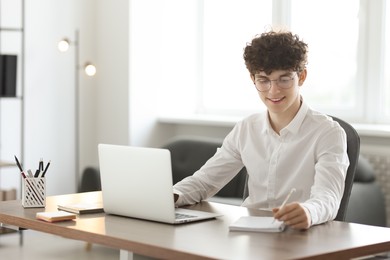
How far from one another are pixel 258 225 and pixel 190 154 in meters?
2.97

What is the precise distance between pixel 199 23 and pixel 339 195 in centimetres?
364

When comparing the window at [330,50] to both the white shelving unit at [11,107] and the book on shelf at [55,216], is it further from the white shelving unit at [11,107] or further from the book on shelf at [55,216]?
the book on shelf at [55,216]

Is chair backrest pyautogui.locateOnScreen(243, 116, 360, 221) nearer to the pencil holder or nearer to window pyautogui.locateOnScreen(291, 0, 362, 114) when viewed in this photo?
the pencil holder

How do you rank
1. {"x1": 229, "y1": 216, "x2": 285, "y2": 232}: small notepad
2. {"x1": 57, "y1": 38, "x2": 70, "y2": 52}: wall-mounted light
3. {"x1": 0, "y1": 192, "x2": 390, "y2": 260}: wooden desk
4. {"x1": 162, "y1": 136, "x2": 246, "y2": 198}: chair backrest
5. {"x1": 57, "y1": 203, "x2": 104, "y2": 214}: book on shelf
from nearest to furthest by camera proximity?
{"x1": 0, "y1": 192, "x2": 390, "y2": 260}: wooden desk → {"x1": 229, "y1": 216, "x2": 285, "y2": 232}: small notepad → {"x1": 57, "y1": 203, "x2": 104, "y2": 214}: book on shelf → {"x1": 162, "y1": 136, "x2": 246, "y2": 198}: chair backrest → {"x1": 57, "y1": 38, "x2": 70, "y2": 52}: wall-mounted light

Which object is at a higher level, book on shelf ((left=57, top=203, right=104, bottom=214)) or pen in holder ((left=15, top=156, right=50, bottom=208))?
pen in holder ((left=15, top=156, right=50, bottom=208))

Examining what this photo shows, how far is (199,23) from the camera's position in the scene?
5883 millimetres

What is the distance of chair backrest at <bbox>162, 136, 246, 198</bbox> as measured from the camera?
5047 mm

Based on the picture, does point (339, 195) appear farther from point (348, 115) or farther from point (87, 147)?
point (87, 147)

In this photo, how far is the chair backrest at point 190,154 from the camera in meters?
5.05

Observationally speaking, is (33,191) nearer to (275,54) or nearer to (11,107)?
(275,54)

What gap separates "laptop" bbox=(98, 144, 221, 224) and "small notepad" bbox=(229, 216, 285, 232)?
0.16 m

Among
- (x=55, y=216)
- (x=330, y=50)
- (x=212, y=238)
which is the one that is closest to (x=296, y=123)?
(x=212, y=238)

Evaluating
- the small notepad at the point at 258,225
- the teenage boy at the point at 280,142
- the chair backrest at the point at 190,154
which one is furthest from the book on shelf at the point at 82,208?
the chair backrest at the point at 190,154

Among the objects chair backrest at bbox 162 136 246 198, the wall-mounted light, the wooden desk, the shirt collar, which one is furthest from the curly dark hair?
the wall-mounted light
